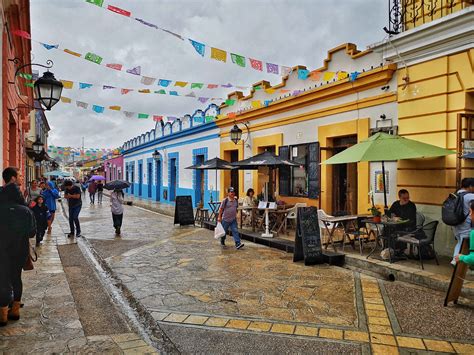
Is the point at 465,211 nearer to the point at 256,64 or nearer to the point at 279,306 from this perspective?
the point at 279,306

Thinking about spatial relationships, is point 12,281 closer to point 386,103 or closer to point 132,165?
point 386,103

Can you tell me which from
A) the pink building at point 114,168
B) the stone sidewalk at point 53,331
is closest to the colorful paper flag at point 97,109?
the stone sidewalk at point 53,331

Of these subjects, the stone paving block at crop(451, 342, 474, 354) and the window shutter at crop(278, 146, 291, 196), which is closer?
the stone paving block at crop(451, 342, 474, 354)

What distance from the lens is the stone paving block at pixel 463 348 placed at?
3616mm

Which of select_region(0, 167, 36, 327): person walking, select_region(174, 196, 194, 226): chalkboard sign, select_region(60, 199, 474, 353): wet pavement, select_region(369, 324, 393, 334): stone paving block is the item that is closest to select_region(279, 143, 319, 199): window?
select_region(174, 196, 194, 226): chalkboard sign

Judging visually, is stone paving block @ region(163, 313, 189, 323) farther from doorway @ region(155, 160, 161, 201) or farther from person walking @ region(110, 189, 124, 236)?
doorway @ region(155, 160, 161, 201)

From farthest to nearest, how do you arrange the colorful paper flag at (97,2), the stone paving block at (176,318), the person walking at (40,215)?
the person walking at (40,215)
the colorful paper flag at (97,2)
the stone paving block at (176,318)

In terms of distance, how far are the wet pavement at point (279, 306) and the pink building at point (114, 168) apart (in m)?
31.0

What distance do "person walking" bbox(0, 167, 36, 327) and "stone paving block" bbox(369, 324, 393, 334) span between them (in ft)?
11.9

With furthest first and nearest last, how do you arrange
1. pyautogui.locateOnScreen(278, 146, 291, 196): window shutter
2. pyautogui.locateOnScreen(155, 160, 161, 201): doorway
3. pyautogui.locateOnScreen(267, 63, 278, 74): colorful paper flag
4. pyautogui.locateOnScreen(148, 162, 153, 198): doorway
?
pyautogui.locateOnScreen(148, 162, 153, 198): doorway < pyautogui.locateOnScreen(155, 160, 161, 201): doorway < pyautogui.locateOnScreen(278, 146, 291, 196): window shutter < pyautogui.locateOnScreen(267, 63, 278, 74): colorful paper flag

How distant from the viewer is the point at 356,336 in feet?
12.9

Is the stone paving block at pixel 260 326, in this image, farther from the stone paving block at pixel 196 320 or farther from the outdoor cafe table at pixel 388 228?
the outdoor cafe table at pixel 388 228

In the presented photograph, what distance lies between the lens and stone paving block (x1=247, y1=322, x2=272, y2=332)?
4.10 m

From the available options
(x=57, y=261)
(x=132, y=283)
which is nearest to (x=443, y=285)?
(x=132, y=283)
